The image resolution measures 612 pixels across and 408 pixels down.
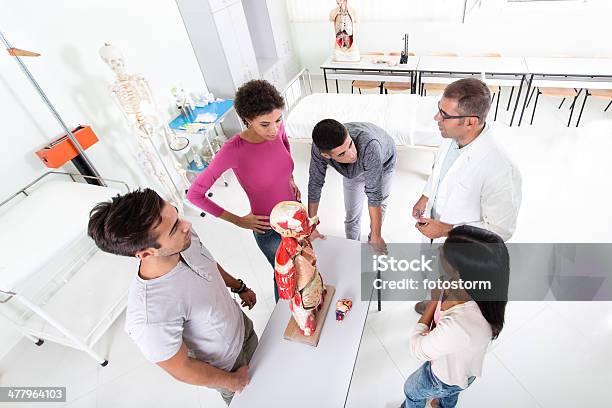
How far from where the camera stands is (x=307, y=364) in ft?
4.71

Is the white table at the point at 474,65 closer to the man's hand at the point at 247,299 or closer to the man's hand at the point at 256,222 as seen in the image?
the man's hand at the point at 256,222

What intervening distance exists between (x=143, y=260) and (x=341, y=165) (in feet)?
3.85

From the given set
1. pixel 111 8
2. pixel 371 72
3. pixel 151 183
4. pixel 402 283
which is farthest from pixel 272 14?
pixel 402 283

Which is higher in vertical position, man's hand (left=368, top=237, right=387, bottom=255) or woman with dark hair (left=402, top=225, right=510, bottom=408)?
woman with dark hair (left=402, top=225, right=510, bottom=408)

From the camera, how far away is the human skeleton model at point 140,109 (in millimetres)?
2582

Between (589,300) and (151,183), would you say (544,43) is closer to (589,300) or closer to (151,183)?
A: (589,300)

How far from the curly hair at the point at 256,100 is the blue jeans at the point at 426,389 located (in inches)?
56.1

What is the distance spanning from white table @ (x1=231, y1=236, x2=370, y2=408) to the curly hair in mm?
983

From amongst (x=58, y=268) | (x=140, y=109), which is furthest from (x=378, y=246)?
(x=58, y=268)

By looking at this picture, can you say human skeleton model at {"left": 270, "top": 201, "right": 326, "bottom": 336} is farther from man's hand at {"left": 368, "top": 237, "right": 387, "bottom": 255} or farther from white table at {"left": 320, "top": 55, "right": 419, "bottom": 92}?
white table at {"left": 320, "top": 55, "right": 419, "bottom": 92}

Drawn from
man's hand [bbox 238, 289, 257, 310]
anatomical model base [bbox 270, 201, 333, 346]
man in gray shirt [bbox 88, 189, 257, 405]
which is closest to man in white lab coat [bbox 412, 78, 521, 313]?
anatomical model base [bbox 270, 201, 333, 346]

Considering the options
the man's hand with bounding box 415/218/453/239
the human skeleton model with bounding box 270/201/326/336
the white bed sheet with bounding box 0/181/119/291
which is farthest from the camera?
the man's hand with bounding box 415/218/453/239

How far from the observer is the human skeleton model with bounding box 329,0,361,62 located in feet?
13.4

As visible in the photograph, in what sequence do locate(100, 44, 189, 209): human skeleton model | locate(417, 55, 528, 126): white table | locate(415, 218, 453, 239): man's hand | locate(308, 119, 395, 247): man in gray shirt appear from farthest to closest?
1. locate(417, 55, 528, 126): white table
2. locate(100, 44, 189, 209): human skeleton model
3. locate(415, 218, 453, 239): man's hand
4. locate(308, 119, 395, 247): man in gray shirt
